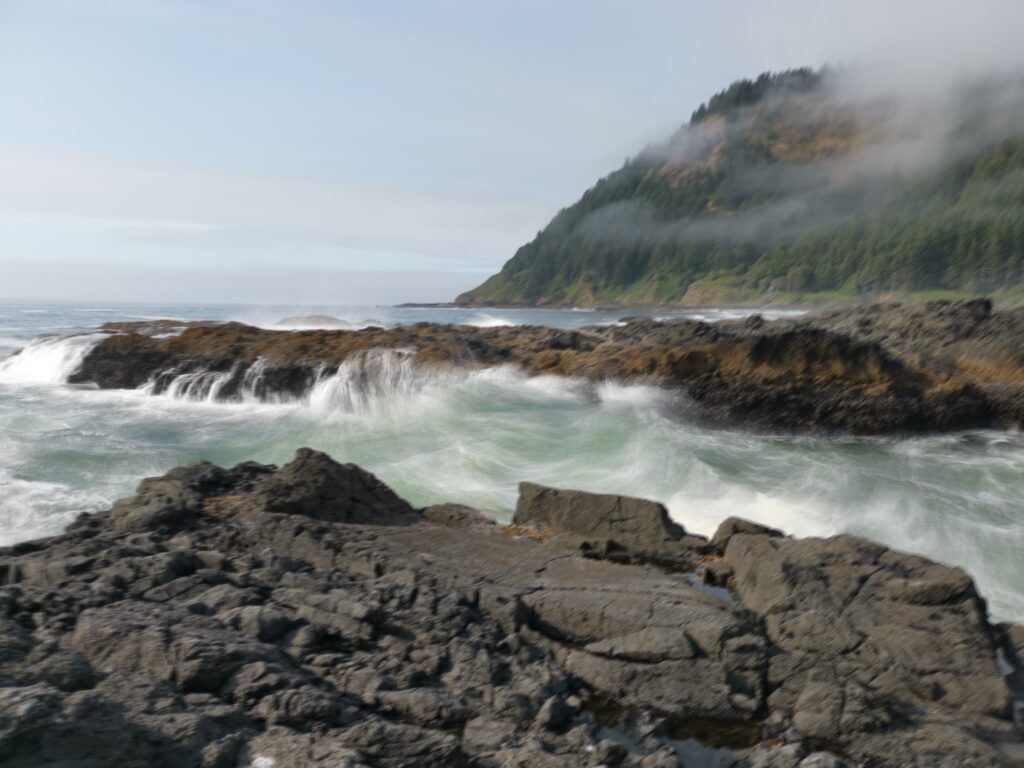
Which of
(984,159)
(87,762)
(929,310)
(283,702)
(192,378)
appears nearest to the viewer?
(87,762)

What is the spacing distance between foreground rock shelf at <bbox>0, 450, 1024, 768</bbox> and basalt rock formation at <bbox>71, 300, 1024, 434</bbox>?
1173 centimetres

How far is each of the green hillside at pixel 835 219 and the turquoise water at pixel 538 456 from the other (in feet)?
360

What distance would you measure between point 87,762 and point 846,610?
20.9 feet

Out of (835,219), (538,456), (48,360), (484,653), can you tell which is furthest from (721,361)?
(835,219)

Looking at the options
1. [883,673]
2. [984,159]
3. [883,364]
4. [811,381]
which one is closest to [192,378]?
[811,381]

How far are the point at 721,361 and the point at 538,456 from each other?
6.77 meters

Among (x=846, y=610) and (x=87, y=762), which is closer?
(x=87, y=762)

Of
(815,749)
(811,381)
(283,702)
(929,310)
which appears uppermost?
(929,310)

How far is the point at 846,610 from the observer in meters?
7.04

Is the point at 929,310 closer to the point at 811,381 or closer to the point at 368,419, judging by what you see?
the point at 811,381

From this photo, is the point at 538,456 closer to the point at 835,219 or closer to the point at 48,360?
the point at 48,360

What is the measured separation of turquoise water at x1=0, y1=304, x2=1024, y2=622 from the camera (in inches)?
502

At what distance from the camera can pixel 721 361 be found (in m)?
20.3

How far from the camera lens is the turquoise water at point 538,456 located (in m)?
12.8
